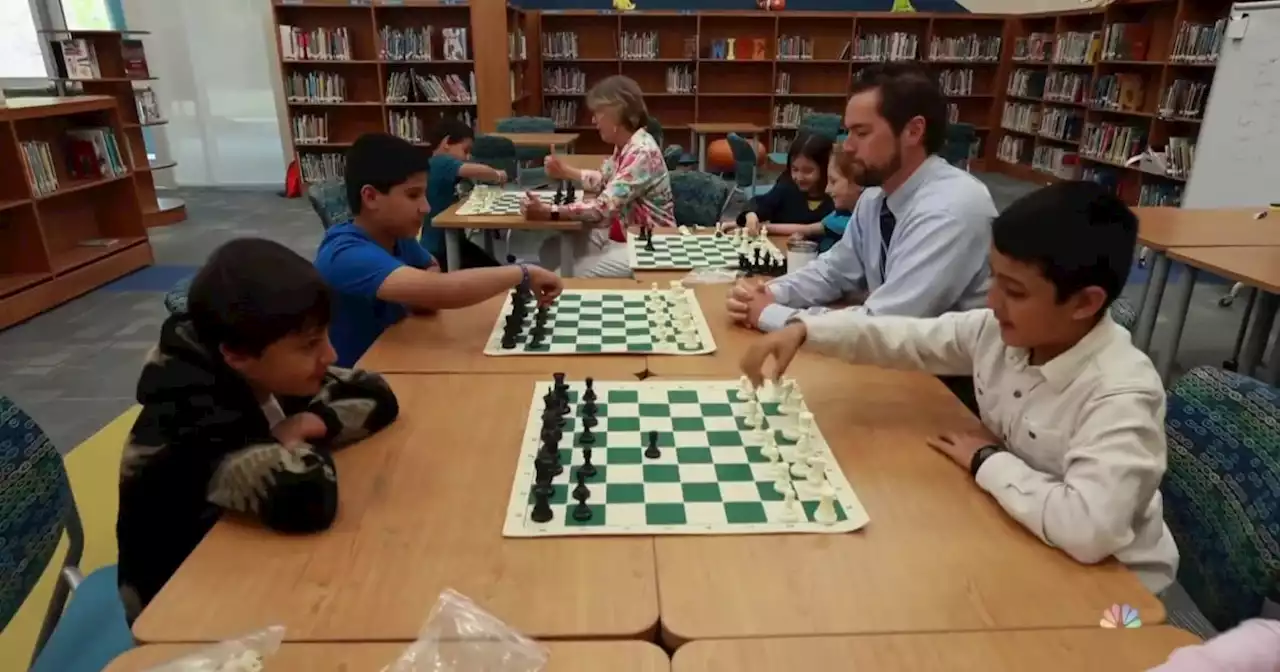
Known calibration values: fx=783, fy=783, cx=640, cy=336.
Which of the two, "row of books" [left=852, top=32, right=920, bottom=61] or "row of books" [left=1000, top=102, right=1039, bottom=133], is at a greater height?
"row of books" [left=852, top=32, right=920, bottom=61]

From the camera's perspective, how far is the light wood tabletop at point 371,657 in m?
0.93

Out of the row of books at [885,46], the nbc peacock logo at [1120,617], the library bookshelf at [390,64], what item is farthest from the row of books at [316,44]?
the nbc peacock logo at [1120,617]

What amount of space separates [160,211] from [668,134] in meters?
5.71

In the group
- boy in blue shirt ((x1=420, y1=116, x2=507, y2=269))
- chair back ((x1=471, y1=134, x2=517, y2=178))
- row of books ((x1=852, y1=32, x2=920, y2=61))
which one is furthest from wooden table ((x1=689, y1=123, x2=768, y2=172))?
boy in blue shirt ((x1=420, y1=116, x2=507, y2=269))

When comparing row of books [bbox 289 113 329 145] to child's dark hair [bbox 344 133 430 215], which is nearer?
child's dark hair [bbox 344 133 430 215]

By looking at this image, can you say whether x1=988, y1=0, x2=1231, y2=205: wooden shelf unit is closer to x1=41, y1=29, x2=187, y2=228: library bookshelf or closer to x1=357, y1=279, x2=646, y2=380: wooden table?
x1=357, y1=279, x2=646, y2=380: wooden table

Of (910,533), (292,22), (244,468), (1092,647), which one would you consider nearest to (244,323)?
(244,468)

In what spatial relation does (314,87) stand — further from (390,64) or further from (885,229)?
(885,229)

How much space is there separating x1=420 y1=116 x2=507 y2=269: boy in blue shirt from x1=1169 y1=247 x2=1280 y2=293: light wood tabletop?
3139mm

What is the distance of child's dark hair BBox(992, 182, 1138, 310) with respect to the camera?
127 centimetres

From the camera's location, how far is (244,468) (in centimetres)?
122

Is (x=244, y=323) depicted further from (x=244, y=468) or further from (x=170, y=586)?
(x=170, y=586)

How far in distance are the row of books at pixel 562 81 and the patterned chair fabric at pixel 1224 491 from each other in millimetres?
8789

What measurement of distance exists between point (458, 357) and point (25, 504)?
86 centimetres
